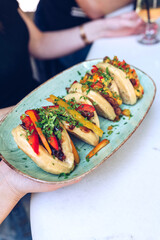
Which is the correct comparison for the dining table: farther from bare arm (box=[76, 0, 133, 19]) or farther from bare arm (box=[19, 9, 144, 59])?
bare arm (box=[76, 0, 133, 19])

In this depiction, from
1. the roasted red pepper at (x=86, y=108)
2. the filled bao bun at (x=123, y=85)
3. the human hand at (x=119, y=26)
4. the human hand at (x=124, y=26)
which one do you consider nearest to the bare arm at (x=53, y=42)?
the human hand at (x=119, y=26)

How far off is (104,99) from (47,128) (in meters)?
0.36

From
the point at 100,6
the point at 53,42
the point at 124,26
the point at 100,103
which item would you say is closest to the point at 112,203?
Result: the point at 100,103

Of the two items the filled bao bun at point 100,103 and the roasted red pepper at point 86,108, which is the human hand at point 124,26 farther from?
the roasted red pepper at point 86,108

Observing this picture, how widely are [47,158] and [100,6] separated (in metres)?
2.50

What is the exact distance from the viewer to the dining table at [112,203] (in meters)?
0.82

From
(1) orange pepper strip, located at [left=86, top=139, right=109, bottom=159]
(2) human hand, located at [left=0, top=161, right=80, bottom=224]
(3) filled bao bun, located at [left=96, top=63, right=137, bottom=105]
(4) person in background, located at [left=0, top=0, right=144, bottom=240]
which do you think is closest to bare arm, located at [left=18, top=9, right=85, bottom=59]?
(4) person in background, located at [left=0, top=0, right=144, bottom=240]

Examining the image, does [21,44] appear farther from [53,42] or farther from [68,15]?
[68,15]

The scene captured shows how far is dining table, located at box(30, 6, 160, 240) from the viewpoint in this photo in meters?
0.82

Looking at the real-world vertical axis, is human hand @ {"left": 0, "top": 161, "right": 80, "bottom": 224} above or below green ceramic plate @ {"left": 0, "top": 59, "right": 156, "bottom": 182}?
below

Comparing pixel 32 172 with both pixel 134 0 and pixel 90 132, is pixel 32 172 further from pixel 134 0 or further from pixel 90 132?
pixel 134 0

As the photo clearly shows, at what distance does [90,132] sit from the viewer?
3.41ft

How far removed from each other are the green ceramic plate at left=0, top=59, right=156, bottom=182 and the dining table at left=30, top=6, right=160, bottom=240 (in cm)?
8

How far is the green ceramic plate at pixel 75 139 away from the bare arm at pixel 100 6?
1.64m
